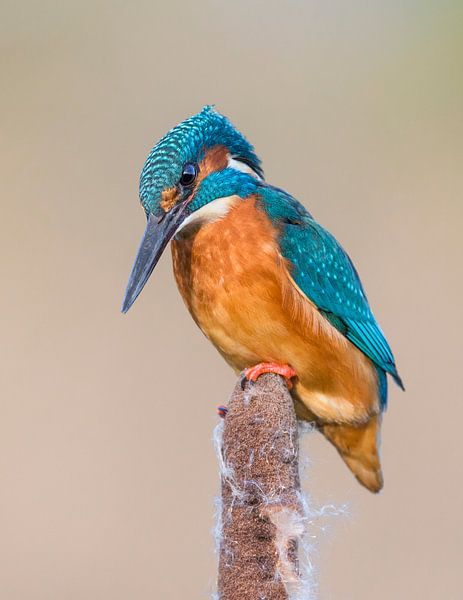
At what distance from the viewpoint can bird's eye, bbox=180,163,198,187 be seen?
2807mm

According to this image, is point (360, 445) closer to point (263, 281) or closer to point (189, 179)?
point (263, 281)

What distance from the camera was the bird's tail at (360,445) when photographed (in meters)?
3.50

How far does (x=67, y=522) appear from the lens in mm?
4969

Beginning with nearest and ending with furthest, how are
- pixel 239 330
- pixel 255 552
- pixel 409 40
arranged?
1. pixel 255 552
2. pixel 239 330
3. pixel 409 40

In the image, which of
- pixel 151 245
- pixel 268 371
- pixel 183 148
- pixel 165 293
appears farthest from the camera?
pixel 165 293

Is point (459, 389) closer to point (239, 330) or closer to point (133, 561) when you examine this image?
point (133, 561)

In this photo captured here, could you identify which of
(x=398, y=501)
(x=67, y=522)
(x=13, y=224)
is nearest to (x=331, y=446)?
(x=398, y=501)

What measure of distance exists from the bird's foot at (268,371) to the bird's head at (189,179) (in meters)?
0.39

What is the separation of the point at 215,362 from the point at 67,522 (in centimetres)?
120

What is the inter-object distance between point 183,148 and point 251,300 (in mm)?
530

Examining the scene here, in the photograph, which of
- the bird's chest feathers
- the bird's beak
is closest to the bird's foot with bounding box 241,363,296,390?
the bird's chest feathers

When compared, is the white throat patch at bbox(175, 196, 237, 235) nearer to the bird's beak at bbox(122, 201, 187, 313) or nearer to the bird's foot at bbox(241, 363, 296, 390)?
the bird's beak at bbox(122, 201, 187, 313)

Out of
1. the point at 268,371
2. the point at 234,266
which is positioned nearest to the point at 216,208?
the point at 234,266

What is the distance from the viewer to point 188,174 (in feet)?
9.31
